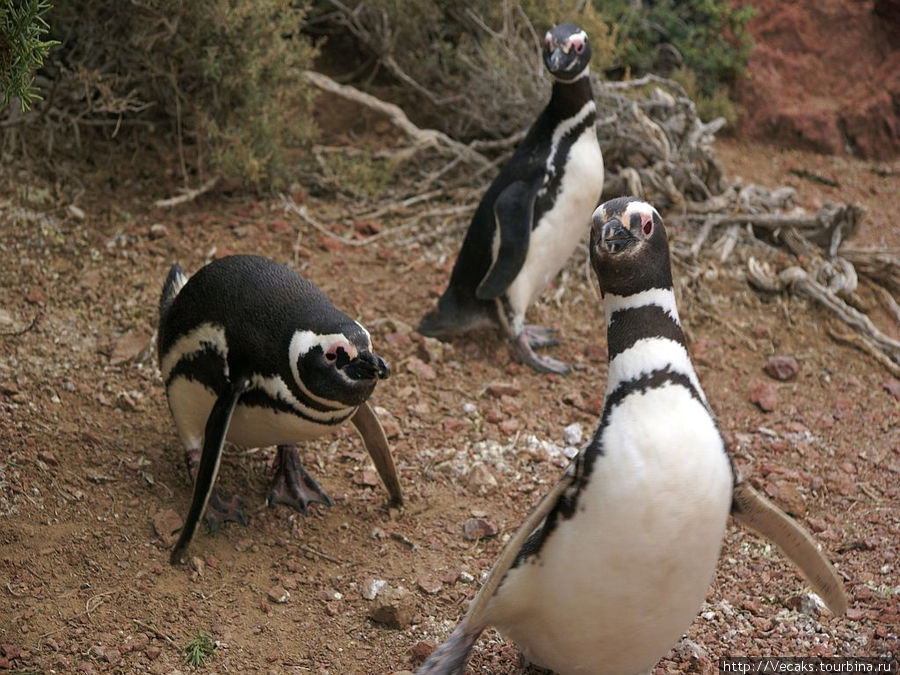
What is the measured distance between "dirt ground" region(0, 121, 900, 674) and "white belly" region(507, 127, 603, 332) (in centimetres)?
37

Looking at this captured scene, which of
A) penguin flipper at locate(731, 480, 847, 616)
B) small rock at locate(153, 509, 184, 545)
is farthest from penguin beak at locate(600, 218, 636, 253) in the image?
small rock at locate(153, 509, 184, 545)

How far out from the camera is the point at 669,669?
109 inches

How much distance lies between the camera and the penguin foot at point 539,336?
179 inches

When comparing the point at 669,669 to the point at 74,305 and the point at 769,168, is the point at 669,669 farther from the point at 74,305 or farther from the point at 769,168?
the point at 769,168

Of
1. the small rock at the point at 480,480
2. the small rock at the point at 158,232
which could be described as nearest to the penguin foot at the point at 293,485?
the small rock at the point at 480,480

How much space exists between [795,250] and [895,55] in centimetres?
256

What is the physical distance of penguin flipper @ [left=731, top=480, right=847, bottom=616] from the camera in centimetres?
246

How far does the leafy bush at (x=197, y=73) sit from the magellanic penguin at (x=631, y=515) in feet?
9.55

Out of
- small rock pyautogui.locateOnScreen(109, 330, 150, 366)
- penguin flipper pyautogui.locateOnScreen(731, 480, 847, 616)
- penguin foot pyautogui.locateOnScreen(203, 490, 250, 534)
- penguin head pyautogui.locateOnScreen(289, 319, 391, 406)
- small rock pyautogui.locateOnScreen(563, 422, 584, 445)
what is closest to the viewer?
penguin flipper pyautogui.locateOnScreen(731, 480, 847, 616)

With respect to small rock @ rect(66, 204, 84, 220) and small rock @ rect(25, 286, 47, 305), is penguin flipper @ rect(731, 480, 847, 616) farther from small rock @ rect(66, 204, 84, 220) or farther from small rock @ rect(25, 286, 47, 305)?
small rock @ rect(66, 204, 84, 220)

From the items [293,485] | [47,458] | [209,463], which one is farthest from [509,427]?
[47,458]

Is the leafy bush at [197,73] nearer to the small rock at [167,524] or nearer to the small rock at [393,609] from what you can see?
the small rock at [167,524]

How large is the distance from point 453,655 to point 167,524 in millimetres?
1225

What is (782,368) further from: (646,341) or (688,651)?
(646,341)
